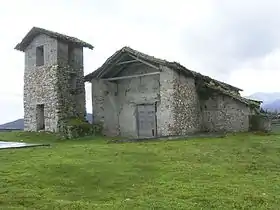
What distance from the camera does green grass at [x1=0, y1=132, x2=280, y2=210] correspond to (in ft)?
26.7

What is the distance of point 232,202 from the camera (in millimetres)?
8039

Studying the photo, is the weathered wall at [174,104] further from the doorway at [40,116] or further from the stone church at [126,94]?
the doorway at [40,116]

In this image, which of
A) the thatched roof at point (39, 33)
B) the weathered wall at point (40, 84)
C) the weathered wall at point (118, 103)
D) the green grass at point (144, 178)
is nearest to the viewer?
the green grass at point (144, 178)

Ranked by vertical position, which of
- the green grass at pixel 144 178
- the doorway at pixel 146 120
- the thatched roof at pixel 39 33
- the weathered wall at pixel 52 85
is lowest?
the green grass at pixel 144 178

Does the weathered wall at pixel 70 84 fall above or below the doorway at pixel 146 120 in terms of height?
above

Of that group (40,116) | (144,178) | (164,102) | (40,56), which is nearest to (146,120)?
(164,102)

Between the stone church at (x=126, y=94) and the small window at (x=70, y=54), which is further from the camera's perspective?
the small window at (x=70, y=54)

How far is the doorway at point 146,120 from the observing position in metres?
25.0

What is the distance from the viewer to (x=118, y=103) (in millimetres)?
26750

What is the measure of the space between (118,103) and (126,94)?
2.95ft

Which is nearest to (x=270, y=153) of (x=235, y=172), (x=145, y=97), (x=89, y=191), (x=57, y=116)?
(x=235, y=172)

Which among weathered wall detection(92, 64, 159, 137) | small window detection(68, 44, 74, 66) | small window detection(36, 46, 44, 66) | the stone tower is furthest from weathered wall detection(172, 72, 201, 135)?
small window detection(36, 46, 44, 66)

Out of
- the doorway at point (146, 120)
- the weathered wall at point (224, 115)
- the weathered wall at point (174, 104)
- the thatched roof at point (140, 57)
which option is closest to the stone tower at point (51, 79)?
the thatched roof at point (140, 57)

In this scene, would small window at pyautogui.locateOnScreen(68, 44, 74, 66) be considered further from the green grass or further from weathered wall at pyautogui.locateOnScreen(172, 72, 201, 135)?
the green grass
